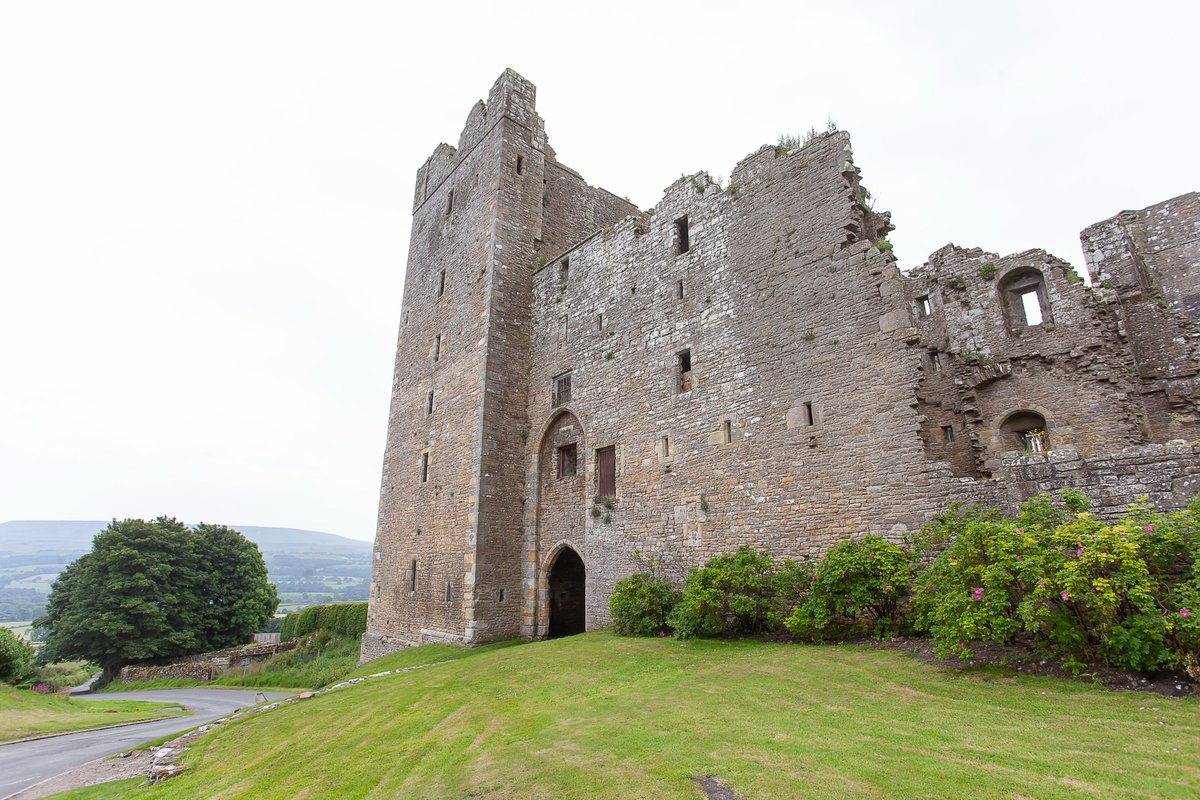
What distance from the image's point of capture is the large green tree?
3166 cm

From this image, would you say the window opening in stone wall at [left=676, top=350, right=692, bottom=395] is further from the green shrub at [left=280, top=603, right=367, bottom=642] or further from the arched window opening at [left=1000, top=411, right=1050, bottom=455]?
the green shrub at [left=280, top=603, right=367, bottom=642]

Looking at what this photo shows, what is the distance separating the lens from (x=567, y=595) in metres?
18.7

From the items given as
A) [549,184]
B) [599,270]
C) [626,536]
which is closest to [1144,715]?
[626,536]

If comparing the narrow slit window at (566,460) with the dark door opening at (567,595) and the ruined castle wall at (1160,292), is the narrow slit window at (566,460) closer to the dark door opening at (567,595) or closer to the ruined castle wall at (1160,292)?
the dark door opening at (567,595)

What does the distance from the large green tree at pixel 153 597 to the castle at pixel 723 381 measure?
1921 centimetres

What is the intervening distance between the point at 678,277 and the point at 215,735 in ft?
44.6

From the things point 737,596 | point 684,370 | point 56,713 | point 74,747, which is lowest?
point 56,713

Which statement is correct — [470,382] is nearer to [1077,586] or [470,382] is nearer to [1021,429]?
[1021,429]

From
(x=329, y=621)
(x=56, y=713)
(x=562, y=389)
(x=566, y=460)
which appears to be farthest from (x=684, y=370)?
(x=329, y=621)

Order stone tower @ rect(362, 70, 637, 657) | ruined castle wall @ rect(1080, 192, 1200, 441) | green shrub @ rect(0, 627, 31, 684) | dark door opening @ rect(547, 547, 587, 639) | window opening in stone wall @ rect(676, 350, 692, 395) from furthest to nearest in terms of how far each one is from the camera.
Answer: green shrub @ rect(0, 627, 31, 684), dark door opening @ rect(547, 547, 587, 639), stone tower @ rect(362, 70, 637, 657), window opening in stone wall @ rect(676, 350, 692, 395), ruined castle wall @ rect(1080, 192, 1200, 441)

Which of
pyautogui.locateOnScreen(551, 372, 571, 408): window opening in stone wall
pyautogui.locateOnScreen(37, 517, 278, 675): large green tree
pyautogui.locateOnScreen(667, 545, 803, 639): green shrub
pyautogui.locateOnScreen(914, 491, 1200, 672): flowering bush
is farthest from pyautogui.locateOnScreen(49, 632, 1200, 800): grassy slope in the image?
pyautogui.locateOnScreen(37, 517, 278, 675): large green tree

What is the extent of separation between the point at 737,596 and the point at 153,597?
3537 centimetres

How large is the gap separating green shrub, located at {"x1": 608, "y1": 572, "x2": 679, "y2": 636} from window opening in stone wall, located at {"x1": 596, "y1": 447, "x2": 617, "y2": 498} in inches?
Answer: 118

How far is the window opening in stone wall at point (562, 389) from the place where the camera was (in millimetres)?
18438
